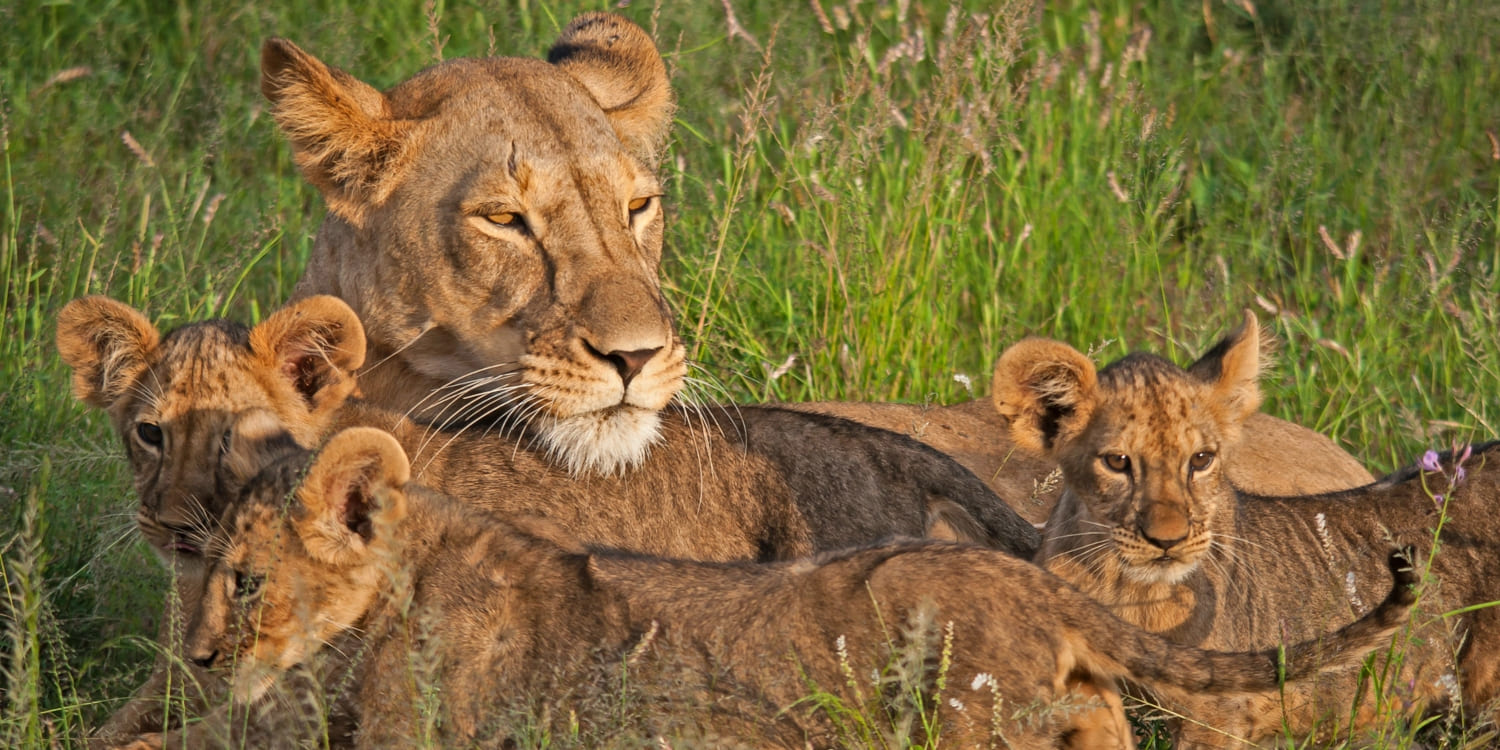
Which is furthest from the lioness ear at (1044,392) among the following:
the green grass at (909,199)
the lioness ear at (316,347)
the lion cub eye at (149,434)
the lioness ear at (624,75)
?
the lion cub eye at (149,434)

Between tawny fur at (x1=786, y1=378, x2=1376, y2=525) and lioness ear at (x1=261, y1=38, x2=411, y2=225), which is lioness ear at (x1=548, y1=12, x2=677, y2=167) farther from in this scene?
tawny fur at (x1=786, y1=378, x2=1376, y2=525)

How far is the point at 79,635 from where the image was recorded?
5277mm

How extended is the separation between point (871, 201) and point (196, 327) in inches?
114

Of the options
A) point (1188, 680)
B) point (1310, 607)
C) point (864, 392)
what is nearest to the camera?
point (1188, 680)

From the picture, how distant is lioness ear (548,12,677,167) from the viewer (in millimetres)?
5305

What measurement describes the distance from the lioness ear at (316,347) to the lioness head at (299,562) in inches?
26.3

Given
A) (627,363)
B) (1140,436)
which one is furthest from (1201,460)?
(627,363)

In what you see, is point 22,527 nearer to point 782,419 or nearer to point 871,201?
point 782,419

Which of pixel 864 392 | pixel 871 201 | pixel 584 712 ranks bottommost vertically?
pixel 864 392

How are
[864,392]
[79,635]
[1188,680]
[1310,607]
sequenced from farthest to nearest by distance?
[864,392] → [79,635] → [1310,607] → [1188,680]

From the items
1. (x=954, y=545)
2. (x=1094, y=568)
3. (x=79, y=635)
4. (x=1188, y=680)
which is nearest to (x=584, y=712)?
(x=954, y=545)

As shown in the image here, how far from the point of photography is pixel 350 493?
3754mm

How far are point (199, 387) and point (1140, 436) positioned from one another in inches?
88.4

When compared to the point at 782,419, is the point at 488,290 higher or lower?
higher
